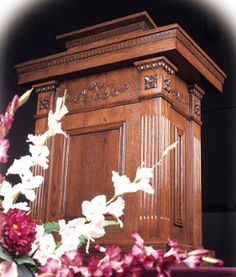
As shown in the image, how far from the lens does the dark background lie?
147 cm

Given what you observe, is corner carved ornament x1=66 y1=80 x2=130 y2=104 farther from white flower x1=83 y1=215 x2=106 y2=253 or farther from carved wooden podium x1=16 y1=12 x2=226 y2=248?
white flower x1=83 y1=215 x2=106 y2=253

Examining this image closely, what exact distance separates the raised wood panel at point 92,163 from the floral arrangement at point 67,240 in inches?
23.1

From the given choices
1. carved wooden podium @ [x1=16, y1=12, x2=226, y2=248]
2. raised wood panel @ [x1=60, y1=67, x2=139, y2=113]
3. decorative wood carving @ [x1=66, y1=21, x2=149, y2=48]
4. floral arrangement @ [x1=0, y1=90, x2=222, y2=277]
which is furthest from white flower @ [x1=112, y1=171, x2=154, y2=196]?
decorative wood carving @ [x1=66, y1=21, x2=149, y2=48]

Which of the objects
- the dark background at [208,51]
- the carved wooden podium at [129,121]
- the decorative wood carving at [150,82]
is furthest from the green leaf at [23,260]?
the dark background at [208,51]

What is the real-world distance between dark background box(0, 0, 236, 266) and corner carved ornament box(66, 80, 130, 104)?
0.44 m

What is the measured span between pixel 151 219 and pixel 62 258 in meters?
0.58

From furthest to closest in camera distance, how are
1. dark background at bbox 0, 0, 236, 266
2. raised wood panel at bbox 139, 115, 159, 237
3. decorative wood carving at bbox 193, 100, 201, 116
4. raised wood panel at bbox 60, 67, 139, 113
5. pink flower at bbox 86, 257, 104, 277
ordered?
dark background at bbox 0, 0, 236, 266
decorative wood carving at bbox 193, 100, 201, 116
raised wood panel at bbox 60, 67, 139, 113
raised wood panel at bbox 139, 115, 159, 237
pink flower at bbox 86, 257, 104, 277

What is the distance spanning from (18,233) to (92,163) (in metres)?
0.66

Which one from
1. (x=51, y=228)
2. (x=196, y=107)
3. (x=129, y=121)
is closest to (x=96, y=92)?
(x=129, y=121)

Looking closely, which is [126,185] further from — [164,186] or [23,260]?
[164,186]

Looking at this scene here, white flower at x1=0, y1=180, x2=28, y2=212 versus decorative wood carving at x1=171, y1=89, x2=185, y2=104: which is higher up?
decorative wood carving at x1=171, y1=89, x2=185, y2=104

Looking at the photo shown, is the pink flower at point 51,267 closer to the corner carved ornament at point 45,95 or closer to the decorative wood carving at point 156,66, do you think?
the decorative wood carving at point 156,66

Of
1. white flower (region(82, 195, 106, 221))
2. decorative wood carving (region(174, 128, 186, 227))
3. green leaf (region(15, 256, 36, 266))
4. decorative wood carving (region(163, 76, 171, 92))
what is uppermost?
decorative wood carving (region(163, 76, 171, 92))

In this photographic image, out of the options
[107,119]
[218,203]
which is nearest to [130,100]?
[107,119]
